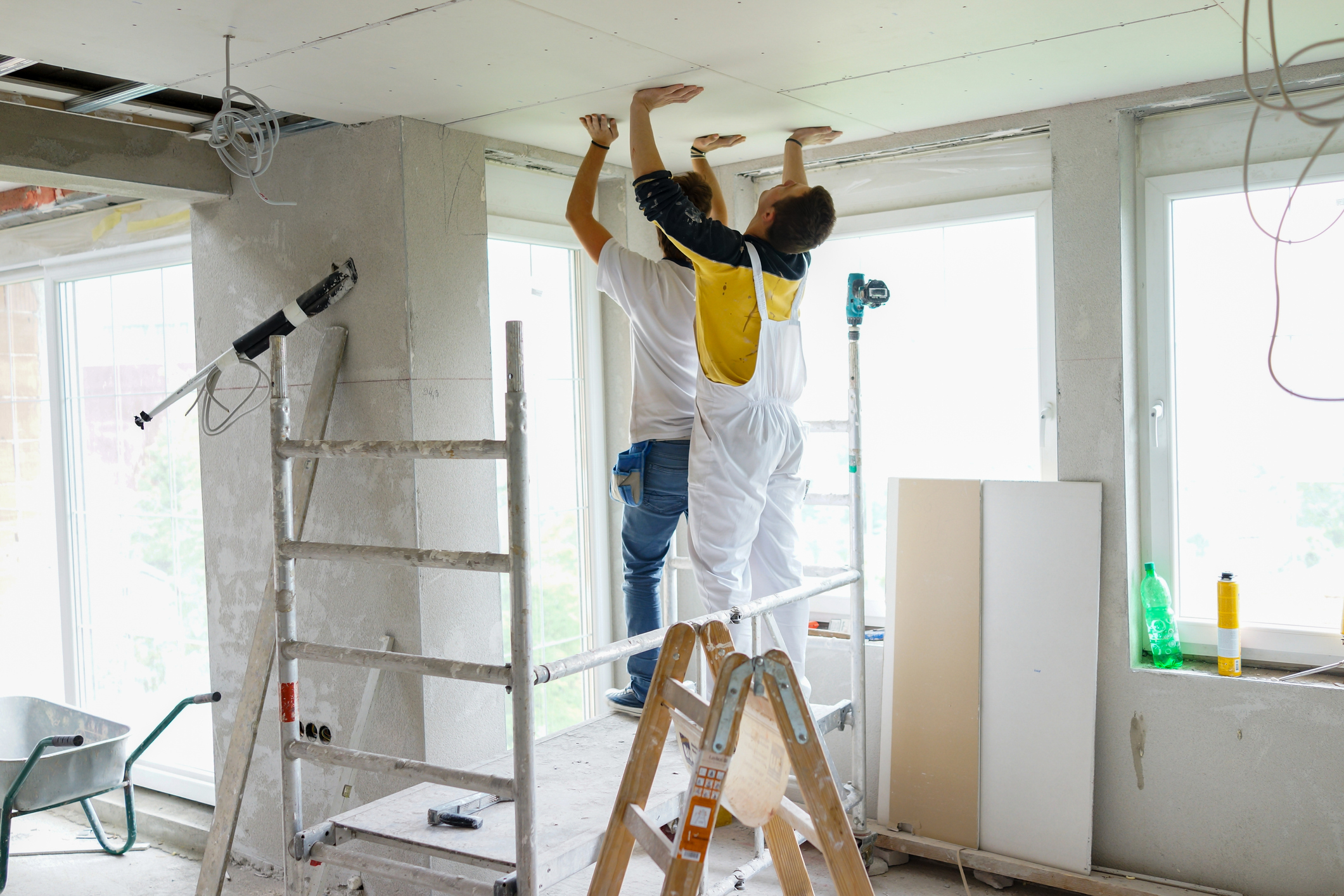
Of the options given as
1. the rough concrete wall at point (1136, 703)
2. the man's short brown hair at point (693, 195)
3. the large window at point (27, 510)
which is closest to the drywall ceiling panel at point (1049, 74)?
the rough concrete wall at point (1136, 703)

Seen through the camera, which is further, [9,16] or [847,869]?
[9,16]

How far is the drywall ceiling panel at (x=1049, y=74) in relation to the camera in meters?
2.35

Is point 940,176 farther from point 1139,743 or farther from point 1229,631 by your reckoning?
point 1139,743

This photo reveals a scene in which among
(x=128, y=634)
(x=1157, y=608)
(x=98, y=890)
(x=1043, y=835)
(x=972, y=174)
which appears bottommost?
(x=98, y=890)

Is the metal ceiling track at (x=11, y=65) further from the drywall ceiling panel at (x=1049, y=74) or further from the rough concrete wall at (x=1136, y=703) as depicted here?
the rough concrete wall at (x=1136, y=703)

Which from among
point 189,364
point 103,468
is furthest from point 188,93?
point 103,468

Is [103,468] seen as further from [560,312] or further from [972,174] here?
[972,174]

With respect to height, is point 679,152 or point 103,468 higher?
point 679,152

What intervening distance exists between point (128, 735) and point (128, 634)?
1015 mm

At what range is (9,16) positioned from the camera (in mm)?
1982

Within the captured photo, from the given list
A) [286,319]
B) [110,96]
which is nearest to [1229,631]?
[286,319]

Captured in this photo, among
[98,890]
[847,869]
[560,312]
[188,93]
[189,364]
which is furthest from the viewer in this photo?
[189,364]

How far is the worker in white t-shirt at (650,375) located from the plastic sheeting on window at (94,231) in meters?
1.84

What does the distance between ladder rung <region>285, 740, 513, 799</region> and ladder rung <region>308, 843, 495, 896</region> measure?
16 cm
